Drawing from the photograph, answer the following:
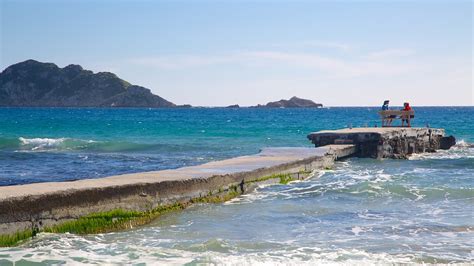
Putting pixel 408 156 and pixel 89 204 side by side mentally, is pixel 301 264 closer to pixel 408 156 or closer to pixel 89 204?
Result: pixel 89 204

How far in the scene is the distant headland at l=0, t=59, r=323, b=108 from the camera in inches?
7101

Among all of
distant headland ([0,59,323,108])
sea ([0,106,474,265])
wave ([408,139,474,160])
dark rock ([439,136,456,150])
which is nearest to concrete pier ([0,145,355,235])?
sea ([0,106,474,265])

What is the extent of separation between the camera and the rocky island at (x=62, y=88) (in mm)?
180375

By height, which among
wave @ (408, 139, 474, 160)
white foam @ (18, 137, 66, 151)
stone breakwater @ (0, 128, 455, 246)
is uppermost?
white foam @ (18, 137, 66, 151)

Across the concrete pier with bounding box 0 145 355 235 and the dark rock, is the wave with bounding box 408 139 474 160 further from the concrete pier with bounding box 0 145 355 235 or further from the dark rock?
the concrete pier with bounding box 0 145 355 235

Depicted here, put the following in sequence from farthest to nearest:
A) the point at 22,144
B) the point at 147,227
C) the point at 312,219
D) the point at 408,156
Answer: the point at 22,144
the point at 408,156
the point at 312,219
the point at 147,227

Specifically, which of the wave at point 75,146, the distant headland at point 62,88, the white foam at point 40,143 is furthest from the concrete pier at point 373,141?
the distant headland at point 62,88

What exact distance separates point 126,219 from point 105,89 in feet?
598

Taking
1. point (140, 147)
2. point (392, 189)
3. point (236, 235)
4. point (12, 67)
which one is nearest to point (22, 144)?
point (140, 147)

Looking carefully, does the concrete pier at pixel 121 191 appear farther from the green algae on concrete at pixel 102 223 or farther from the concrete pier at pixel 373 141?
the concrete pier at pixel 373 141

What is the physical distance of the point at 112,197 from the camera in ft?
33.9

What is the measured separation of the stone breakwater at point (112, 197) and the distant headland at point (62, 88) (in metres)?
173

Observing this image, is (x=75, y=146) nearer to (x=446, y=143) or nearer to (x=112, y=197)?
(x=446, y=143)

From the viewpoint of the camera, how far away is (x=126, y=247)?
8.77m
